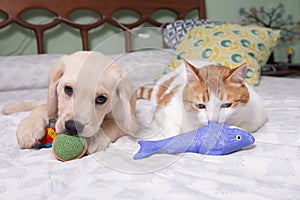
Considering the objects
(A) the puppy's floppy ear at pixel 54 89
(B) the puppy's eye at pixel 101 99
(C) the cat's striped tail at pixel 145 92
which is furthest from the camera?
(C) the cat's striped tail at pixel 145 92

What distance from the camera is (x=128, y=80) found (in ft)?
3.19

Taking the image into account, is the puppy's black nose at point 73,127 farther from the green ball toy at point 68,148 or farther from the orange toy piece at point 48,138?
the orange toy piece at point 48,138

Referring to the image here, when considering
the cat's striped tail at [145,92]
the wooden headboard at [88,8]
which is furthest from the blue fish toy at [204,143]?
the wooden headboard at [88,8]

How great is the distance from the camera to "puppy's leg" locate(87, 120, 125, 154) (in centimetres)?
88

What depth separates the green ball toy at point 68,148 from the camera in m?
0.82

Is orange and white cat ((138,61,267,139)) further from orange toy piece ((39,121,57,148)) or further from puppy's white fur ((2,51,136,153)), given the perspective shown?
orange toy piece ((39,121,57,148))

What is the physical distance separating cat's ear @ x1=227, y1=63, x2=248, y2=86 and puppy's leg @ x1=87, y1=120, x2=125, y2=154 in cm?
38

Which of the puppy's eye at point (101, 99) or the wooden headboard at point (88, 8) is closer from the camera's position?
the puppy's eye at point (101, 99)

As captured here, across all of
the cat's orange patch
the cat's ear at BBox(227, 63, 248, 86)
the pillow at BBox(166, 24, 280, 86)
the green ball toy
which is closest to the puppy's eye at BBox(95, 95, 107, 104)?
the green ball toy

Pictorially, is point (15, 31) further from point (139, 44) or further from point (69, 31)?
point (139, 44)

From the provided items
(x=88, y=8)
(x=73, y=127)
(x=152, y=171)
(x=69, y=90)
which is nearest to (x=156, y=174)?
(x=152, y=171)

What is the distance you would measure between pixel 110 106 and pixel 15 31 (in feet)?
5.60

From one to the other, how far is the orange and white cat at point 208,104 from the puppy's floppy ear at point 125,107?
0.08 m

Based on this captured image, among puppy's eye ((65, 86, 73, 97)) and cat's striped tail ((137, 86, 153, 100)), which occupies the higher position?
puppy's eye ((65, 86, 73, 97))
